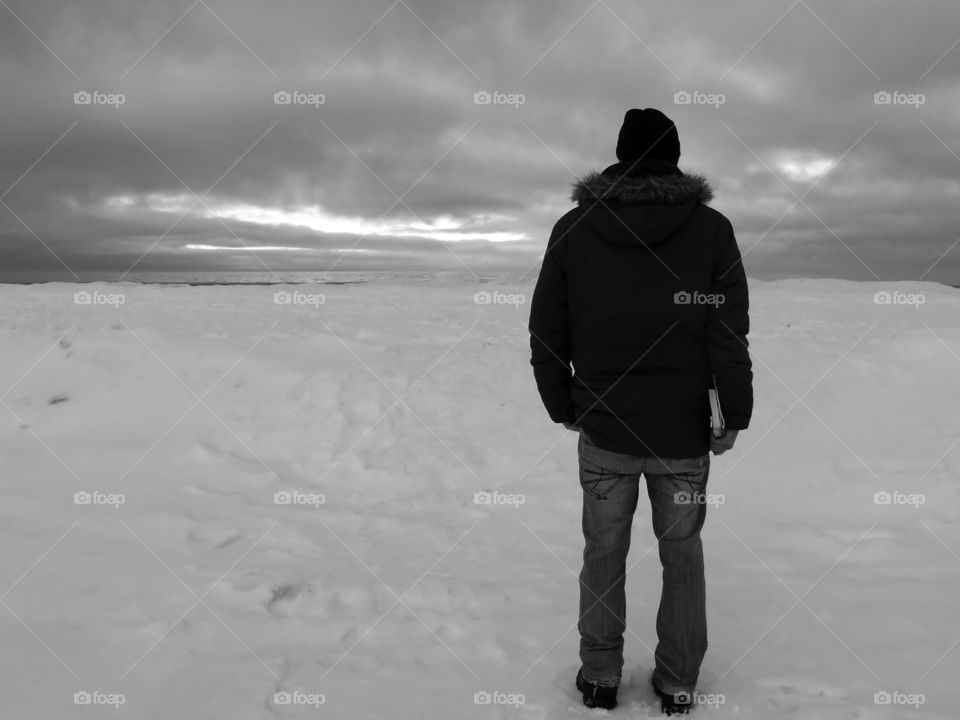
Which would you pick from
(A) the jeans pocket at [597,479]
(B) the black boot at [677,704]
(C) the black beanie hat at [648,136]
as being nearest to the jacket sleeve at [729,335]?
(C) the black beanie hat at [648,136]

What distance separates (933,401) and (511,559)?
18.7ft

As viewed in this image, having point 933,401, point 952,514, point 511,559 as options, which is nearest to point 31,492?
point 511,559

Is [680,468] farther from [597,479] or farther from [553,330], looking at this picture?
[553,330]

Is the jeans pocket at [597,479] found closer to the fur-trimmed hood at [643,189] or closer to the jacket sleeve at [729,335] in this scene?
the jacket sleeve at [729,335]

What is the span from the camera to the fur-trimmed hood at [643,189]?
9.45 feet

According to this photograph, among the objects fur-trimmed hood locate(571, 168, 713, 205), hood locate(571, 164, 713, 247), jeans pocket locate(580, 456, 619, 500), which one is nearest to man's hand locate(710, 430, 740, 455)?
jeans pocket locate(580, 456, 619, 500)

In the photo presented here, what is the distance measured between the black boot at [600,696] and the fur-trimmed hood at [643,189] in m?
2.34

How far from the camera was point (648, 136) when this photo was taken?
2.96 m

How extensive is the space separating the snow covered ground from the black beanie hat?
2675mm

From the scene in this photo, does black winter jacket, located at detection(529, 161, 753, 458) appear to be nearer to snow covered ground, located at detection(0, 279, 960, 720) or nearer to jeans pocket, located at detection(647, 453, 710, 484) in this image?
jeans pocket, located at detection(647, 453, 710, 484)

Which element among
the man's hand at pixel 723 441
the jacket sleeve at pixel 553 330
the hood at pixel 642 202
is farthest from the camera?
the jacket sleeve at pixel 553 330

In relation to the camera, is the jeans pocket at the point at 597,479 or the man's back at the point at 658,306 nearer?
the man's back at the point at 658,306

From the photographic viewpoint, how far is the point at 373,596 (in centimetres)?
427

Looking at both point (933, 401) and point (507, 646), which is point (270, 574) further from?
point (933, 401)
